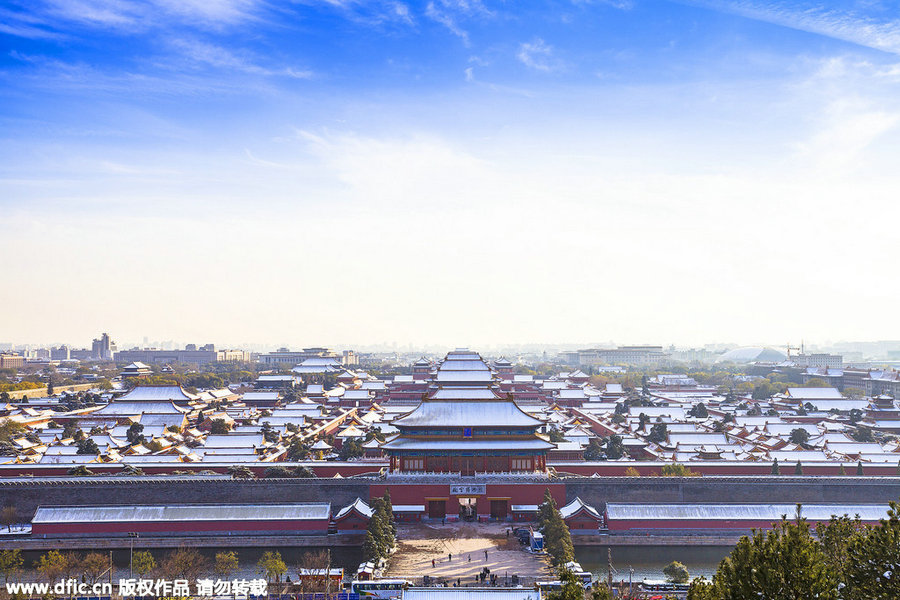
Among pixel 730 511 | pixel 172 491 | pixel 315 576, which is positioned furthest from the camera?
pixel 172 491

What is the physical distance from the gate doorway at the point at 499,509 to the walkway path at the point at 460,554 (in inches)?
37.0

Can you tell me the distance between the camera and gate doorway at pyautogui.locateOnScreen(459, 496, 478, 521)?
103 feet

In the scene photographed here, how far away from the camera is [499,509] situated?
3130 cm

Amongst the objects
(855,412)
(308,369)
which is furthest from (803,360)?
(308,369)

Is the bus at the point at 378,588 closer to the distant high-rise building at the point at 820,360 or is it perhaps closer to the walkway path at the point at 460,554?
the walkway path at the point at 460,554

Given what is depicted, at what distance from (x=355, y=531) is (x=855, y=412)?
45602 mm

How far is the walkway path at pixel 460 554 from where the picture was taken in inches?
957

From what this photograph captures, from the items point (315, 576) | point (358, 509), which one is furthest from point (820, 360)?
point (315, 576)

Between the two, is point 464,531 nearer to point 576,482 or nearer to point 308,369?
point 576,482

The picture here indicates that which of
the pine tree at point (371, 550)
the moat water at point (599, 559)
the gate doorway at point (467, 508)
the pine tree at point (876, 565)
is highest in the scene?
the pine tree at point (876, 565)

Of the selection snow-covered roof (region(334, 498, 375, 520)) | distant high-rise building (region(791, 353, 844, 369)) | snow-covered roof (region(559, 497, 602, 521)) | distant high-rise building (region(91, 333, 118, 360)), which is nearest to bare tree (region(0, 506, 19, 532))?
snow-covered roof (region(334, 498, 375, 520))

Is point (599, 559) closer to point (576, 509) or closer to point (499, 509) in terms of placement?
point (576, 509)

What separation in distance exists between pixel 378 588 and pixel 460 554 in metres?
4.81

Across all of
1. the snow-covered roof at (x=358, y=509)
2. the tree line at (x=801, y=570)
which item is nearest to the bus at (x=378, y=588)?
the snow-covered roof at (x=358, y=509)
